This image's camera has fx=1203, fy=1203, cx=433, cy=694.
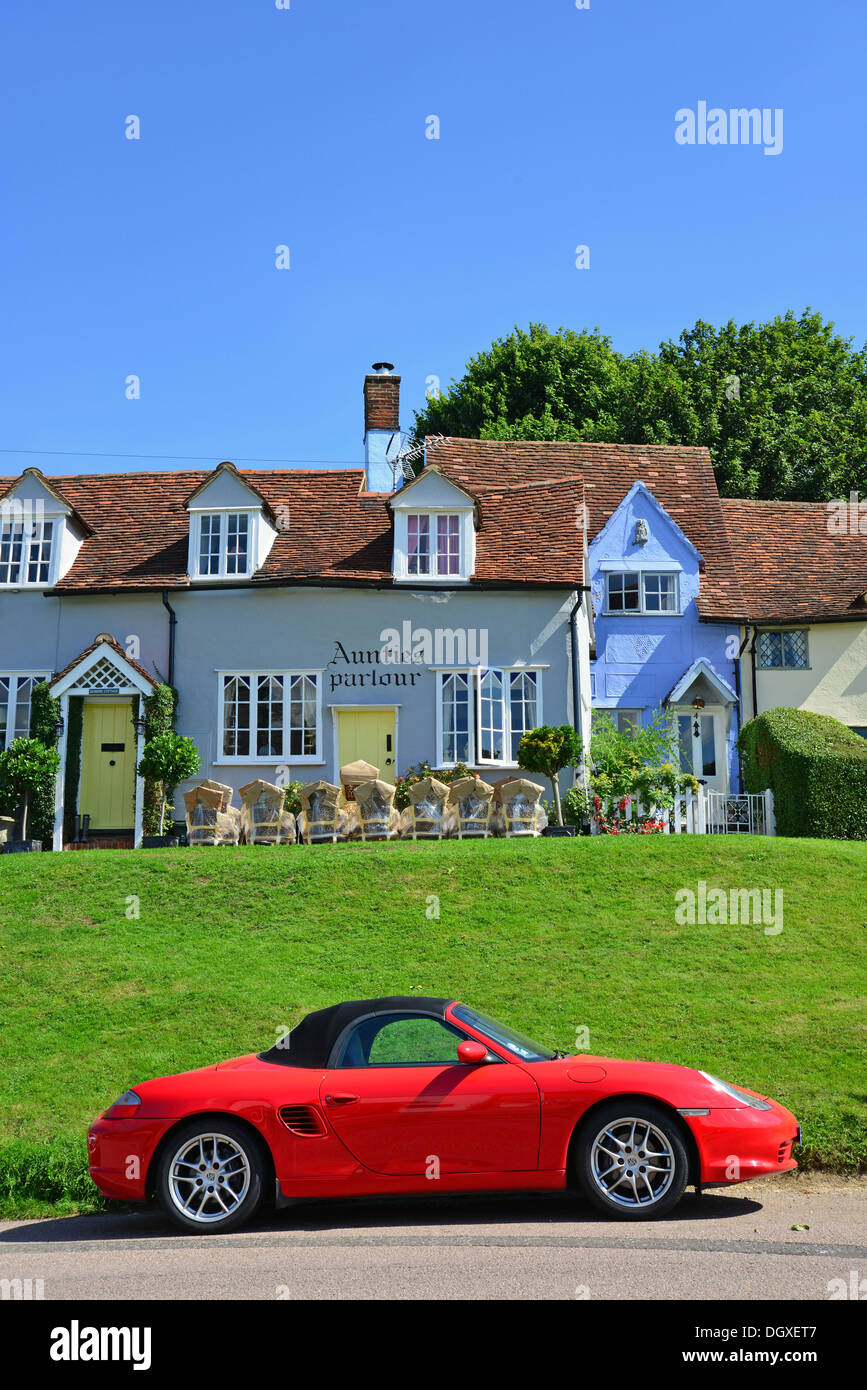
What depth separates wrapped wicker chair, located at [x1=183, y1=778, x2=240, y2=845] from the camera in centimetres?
1888

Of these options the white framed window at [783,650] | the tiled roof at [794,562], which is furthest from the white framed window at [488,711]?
the white framed window at [783,650]

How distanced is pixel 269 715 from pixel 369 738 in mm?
1933

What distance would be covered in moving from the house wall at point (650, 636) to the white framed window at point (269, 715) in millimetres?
8687

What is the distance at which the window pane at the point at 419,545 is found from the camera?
23016 mm

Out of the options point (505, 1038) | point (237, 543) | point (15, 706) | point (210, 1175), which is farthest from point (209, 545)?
point (210, 1175)

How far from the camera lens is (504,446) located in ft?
105

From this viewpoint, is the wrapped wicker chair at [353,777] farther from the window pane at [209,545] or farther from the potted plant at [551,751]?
the window pane at [209,545]

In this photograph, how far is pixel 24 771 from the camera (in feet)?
68.6

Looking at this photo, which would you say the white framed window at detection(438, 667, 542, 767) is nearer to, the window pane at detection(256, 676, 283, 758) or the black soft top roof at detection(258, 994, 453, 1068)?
the window pane at detection(256, 676, 283, 758)

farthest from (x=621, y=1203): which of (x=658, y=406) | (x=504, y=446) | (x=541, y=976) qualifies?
(x=658, y=406)

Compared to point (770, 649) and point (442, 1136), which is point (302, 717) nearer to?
point (770, 649)

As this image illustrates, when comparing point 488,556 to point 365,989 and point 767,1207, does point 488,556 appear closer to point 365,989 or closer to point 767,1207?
point 365,989

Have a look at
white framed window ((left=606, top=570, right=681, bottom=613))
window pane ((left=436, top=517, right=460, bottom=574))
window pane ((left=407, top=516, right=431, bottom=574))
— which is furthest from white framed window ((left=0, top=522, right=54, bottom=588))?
white framed window ((left=606, top=570, right=681, bottom=613))

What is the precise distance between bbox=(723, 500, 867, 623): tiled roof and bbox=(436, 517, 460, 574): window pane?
934 cm
